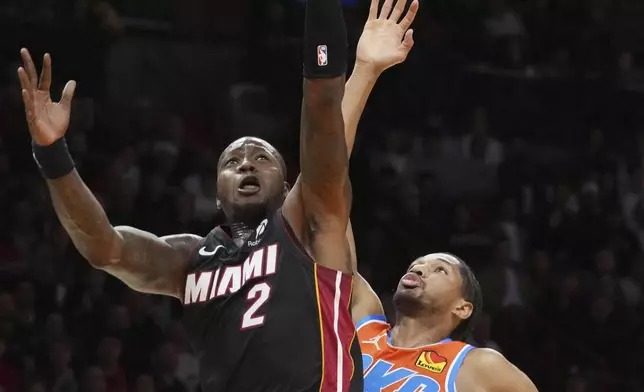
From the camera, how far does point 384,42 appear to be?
372 cm

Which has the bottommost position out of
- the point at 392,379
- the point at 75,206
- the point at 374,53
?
the point at 392,379

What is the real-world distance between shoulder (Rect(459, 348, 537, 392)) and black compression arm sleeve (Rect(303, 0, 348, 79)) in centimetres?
167

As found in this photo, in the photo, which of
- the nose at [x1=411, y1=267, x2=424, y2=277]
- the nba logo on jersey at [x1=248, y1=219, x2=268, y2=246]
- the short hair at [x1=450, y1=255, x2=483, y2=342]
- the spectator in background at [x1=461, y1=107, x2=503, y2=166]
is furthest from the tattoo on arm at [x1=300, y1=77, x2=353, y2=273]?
the spectator in background at [x1=461, y1=107, x2=503, y2=166]

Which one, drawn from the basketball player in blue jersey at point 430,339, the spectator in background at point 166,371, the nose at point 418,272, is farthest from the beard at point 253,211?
the spectator in background at point 166,371

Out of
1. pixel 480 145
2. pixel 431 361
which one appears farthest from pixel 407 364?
pixel 480 145

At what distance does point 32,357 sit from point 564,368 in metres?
3.70

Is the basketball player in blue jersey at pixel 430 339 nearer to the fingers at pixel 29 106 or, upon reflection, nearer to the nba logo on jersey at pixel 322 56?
the nba logo on jersey at pixel 322 56

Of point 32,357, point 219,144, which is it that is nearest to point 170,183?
point 219,144

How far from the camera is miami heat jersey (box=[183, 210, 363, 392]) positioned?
2926 millimetres

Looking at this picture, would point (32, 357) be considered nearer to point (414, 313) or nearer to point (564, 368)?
point (414, 313)

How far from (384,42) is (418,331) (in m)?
1.30

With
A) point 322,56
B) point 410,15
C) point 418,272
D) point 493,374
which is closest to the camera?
point 322,56

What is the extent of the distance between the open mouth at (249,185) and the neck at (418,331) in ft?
4.65

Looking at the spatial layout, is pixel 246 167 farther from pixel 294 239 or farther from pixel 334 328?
pixel 334 328
